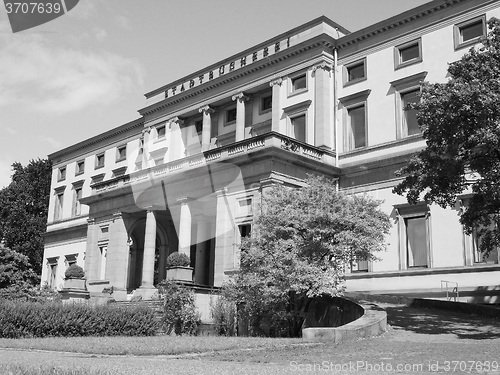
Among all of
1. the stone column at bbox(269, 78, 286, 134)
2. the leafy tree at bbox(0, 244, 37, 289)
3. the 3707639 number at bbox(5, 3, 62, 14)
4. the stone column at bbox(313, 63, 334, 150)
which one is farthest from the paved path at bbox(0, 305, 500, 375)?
the leafy tree at bbox(0, 244, 37, 289)

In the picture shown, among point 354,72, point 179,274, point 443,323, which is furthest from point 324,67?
point 443,323

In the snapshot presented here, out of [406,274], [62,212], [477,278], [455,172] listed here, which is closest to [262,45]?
[406,274]

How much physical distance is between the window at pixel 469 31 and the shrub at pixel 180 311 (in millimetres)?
20227

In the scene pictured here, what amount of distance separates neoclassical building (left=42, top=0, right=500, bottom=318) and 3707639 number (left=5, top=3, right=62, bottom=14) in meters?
20.4

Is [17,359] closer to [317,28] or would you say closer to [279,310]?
[279,310]

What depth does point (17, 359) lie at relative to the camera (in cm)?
1308

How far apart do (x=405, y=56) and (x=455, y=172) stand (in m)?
18.0

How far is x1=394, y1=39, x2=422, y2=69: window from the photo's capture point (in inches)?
1380

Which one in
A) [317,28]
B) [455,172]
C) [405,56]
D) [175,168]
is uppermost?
[317,28]

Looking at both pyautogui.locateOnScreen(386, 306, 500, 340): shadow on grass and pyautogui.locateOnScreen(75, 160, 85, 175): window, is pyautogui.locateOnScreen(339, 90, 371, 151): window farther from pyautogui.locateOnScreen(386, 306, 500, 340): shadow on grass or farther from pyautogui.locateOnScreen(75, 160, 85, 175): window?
pyautogui.locateOnScreen(75, 160, 85, 175): window

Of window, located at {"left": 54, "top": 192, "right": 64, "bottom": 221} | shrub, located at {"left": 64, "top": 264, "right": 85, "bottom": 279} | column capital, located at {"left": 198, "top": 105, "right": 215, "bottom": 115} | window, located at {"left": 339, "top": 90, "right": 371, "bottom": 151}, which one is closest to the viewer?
window, located at {"left": 339, "top": 90, "right": 371, "bottom": 151}

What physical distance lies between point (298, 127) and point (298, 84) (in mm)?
2903

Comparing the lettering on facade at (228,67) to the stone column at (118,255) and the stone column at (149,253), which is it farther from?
the stone column at (149,253)

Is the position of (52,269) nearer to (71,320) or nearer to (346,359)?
(71,320)
